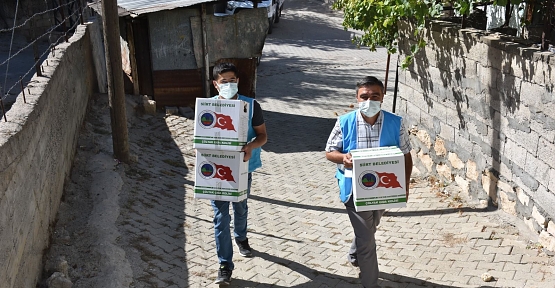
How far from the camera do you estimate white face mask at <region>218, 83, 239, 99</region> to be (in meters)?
4.62

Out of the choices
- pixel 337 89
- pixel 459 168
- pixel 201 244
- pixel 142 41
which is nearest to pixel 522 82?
pixel 459 168

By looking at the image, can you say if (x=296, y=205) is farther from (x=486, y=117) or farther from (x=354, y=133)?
(x=354, y=133)

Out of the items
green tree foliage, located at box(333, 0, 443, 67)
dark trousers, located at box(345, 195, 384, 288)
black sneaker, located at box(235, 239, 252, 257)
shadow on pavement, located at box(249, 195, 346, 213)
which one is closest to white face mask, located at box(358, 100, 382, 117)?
A: dark trousers, located at box(345, 195, 384, 288)

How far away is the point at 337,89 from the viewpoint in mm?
14570

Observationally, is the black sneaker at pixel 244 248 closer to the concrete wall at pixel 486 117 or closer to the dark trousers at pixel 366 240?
the dark trousers at pixel 366 240

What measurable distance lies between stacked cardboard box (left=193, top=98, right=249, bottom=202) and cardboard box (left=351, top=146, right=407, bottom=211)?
3.01 ft

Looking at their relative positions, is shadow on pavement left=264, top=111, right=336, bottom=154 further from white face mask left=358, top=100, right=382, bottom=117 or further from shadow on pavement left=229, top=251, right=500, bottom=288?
white face mask left=358, top=100, right=382, bottom=117

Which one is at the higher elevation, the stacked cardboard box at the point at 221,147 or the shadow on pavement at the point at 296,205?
the stacked cardboard box at the point at 221,147

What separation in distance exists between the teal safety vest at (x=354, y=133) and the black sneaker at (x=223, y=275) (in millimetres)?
1209

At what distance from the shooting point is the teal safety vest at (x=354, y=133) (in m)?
4.30

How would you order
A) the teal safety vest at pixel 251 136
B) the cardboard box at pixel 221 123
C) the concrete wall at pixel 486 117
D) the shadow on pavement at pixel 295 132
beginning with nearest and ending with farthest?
the cardboard box at pixel 221 123, the teal safety vest at pixel 251 136, the concrete wall at pixel 486 117, the shadow on pavement at pixel 295 132

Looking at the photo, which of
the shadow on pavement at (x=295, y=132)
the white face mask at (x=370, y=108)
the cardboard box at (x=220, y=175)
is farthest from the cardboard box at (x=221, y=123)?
the shadow on pavement at (x=295, y=132)

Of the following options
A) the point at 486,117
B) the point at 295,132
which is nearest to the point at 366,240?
the point at 486,117

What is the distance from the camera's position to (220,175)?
15.0 feet
